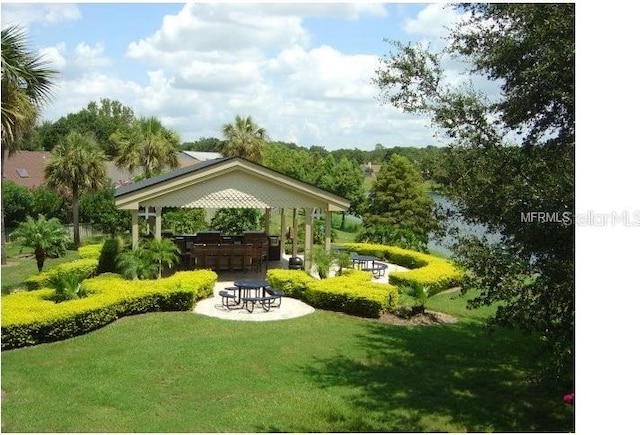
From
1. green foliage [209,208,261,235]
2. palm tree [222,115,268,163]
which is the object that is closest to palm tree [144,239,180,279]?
green foliage [209,208,261,235]

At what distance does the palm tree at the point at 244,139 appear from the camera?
127 feet

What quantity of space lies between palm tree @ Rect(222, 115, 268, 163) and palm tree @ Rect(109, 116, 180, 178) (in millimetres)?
4207

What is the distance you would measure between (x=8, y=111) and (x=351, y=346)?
12.4 m

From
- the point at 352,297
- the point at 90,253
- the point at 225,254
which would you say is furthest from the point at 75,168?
the point at 352,297

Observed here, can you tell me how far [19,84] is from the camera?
17.6 metres

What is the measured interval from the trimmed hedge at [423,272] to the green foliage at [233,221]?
30.6 feet

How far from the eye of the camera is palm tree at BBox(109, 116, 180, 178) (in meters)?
34.7

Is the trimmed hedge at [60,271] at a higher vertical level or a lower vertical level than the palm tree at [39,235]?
lower

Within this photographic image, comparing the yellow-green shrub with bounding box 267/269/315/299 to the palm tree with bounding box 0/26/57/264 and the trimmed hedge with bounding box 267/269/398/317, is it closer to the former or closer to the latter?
the trimmed hedge with bounding box 267/269/398/317

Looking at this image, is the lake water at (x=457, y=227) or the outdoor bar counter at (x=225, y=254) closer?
the lake water at (x=457, y=227)

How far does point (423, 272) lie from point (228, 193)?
7.16 m

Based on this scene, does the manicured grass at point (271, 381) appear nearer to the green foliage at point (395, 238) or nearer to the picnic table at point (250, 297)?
the picnic table at point (250, 297)

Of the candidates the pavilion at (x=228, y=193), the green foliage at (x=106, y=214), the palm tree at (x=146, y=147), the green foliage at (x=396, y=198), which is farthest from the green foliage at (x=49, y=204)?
the pavilion at (x=228, y=193)

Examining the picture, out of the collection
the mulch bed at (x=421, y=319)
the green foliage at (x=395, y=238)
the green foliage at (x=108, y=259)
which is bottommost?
the mulch bed at (x=421, y=319)
